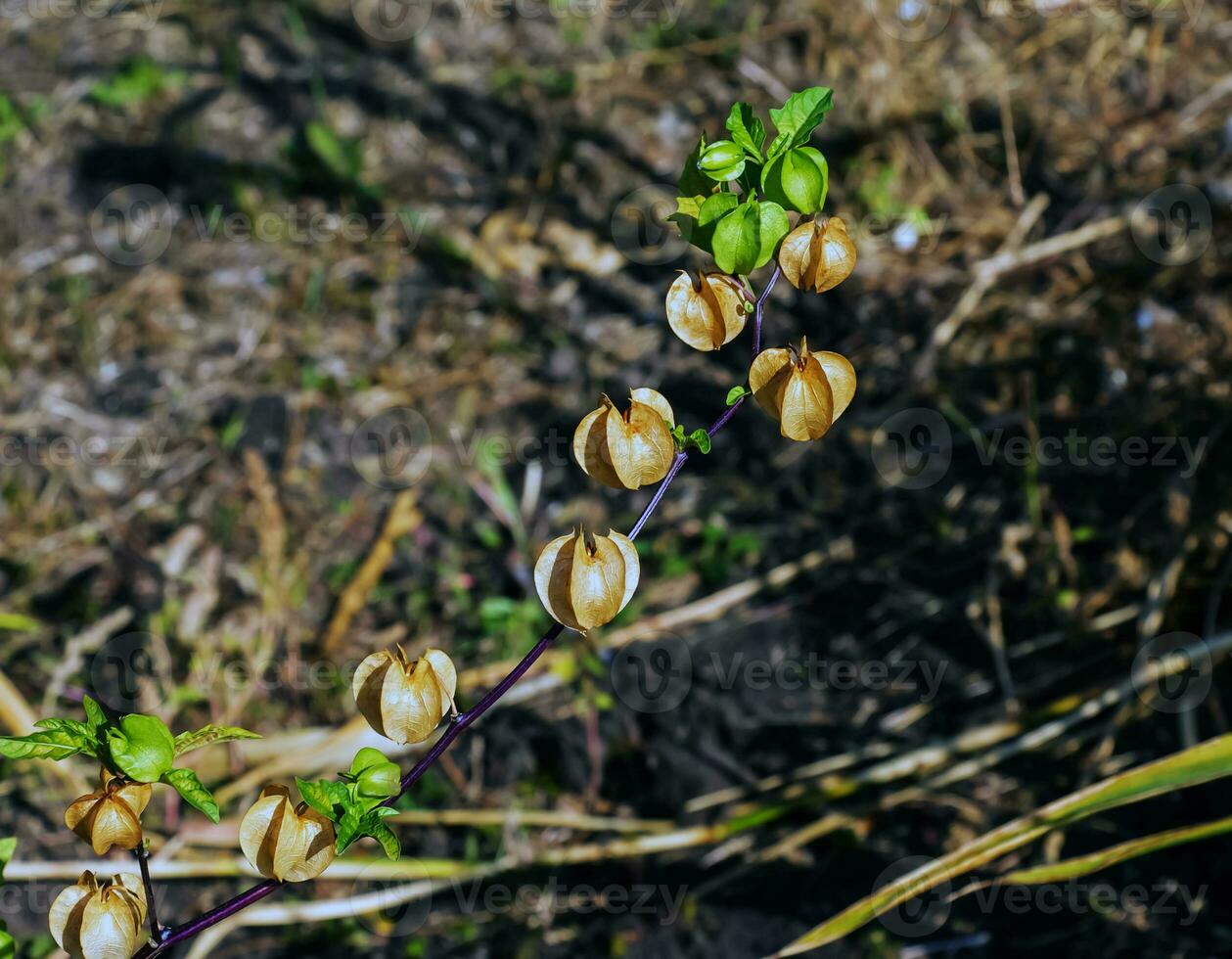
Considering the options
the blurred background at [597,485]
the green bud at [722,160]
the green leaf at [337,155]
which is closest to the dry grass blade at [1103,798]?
the blurred background at [597,485]

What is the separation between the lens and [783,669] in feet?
6.18

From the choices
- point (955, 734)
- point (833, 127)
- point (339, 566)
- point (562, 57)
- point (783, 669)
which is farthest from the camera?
point (562, 57)

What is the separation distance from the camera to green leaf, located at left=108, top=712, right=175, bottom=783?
2.07 ft

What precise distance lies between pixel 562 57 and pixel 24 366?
1488 millimetres

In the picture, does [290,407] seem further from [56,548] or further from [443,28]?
[443,28]

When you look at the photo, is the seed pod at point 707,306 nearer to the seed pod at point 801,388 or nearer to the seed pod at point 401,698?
the seed pod at point 801,388

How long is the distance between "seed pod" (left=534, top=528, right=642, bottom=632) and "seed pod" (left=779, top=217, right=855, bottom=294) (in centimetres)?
19

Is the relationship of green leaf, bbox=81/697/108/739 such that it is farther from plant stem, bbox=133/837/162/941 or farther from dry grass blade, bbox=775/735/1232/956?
dry grass blade, bbox=775/735/1232/956

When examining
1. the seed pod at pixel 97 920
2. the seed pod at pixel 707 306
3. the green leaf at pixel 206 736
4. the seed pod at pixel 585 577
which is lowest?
the seed pod at pixel 97 920

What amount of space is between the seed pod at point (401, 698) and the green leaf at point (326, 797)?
0.14ft

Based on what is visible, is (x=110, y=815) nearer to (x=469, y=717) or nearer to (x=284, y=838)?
(x=284, y=838)

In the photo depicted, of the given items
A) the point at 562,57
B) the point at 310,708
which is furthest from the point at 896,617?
the point at 562,57

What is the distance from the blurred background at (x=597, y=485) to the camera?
169 centimetres

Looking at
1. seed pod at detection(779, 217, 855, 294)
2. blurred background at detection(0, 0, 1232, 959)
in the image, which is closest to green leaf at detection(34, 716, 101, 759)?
seed pod at detection(779, 217, 855, 294)
